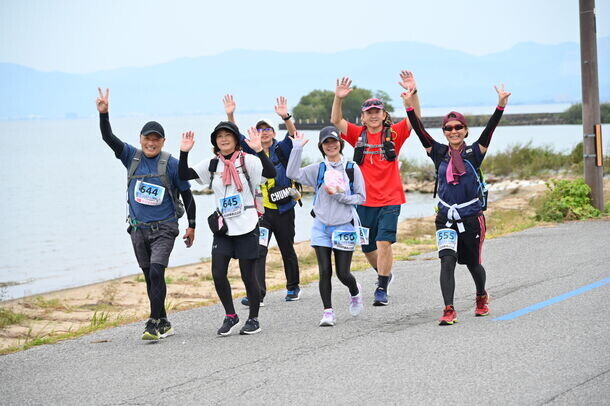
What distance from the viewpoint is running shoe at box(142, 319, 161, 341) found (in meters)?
8.27

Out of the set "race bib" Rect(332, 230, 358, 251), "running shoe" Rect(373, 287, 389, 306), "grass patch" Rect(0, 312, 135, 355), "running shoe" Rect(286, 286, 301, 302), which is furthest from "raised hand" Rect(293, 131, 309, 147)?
"grass patch" Rect(0, 312, 135, 355)

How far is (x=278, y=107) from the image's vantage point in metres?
9.34

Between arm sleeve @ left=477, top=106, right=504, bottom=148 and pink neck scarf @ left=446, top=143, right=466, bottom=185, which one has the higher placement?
arm sleeve @ left=477, top=106, right=504, bottom=148

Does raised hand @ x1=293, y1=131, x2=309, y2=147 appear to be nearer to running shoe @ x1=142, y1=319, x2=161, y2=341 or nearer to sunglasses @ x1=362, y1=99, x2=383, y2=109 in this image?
sunglasses @ x1=362, y1=99, x2=383, y2=109

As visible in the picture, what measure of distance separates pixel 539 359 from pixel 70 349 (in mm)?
4239

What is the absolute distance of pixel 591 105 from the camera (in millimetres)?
15602

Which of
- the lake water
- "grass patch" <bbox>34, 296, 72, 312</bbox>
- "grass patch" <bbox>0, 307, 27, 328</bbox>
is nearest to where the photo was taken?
"grass patch" <bbox>0, 307, 27, 328</bbox>

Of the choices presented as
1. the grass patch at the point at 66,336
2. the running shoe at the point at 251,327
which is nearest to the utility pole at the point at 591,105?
the running shoe at the point at 251,327

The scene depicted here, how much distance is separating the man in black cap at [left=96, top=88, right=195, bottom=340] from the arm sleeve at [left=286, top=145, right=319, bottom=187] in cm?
101

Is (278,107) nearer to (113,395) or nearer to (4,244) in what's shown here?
(113,395)

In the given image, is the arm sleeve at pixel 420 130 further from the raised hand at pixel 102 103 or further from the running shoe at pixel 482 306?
the raised hand at pixel 102 103

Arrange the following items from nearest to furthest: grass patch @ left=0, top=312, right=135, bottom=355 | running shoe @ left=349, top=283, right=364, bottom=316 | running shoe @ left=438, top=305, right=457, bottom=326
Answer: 1. running shoe @ left=438, top=305, right=457, bottom=326
2. grass patch @ left=0, top=312, right=135, bottom=355
3. running shoe @ left=349, top=283, right=364, bottom=316

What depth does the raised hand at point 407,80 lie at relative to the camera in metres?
9.19

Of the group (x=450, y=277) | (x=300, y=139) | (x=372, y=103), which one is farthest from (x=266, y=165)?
(x=450, y=277)
